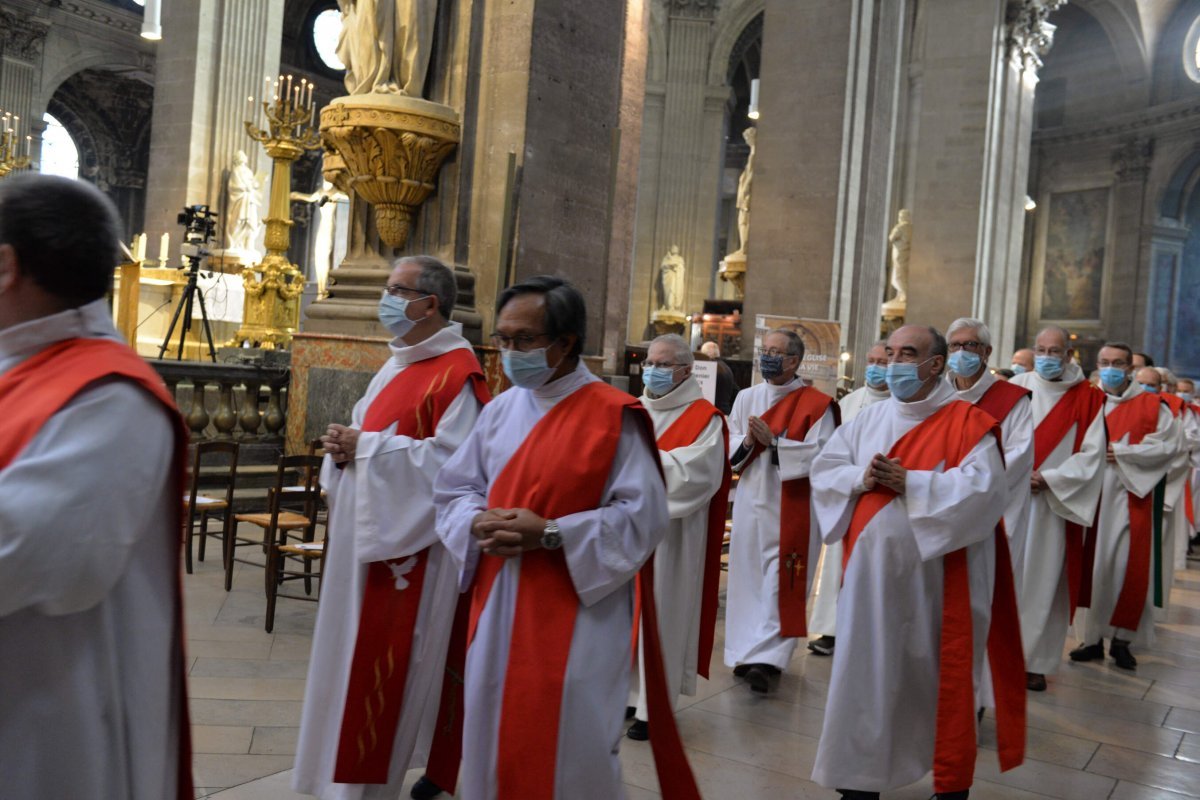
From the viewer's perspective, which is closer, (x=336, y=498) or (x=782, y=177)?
(x=336, y=498)

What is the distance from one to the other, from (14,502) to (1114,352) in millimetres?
7832

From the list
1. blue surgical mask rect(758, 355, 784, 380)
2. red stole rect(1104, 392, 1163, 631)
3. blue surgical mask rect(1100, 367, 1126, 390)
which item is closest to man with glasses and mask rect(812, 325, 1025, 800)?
blue surgical mask rect(758, 355, 784, 380)

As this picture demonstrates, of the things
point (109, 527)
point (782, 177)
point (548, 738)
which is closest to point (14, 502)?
point (109, 527)

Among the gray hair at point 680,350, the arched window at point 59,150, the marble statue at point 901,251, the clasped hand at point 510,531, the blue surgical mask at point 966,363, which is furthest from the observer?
the arched window at point 59,150

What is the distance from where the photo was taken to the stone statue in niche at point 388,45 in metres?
7.40

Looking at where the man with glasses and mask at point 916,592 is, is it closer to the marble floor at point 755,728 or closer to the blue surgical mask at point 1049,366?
the marble floor at point 755,728

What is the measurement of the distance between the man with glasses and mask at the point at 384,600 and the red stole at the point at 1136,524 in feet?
15.8

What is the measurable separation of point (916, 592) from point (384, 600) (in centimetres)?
193

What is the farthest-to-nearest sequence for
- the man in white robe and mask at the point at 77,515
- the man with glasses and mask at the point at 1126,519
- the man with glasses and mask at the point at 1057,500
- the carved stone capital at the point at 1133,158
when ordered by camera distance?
the carved stone capital at the point at 1133,158 → the man with glasses and mask at the point at 1126,519 → the man with glasses and mask at the point at 1057,500 → the man in white robe and mask at the point at 77,515

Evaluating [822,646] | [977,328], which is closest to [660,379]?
[977,328]

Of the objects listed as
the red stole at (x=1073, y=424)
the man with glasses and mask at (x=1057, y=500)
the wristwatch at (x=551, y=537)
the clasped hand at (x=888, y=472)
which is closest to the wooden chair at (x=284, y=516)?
the clasped hand at (x=888, y=472)

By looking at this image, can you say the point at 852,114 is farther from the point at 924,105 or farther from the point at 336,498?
the point at 336,498

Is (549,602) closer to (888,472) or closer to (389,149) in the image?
(888,472)

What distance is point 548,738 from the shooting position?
291 cm
